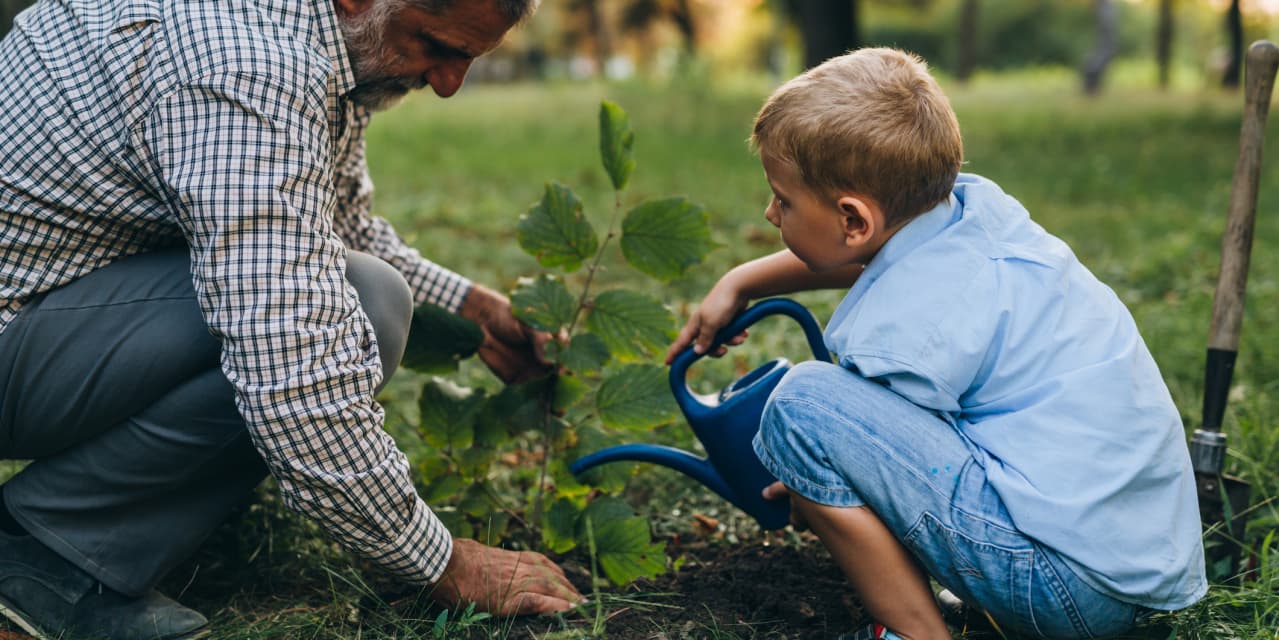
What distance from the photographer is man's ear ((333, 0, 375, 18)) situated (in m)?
1.95

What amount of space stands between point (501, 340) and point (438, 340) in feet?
0.86

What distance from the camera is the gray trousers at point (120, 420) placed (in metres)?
1.96

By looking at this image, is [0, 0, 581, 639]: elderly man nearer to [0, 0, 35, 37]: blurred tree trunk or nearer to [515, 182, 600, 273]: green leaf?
[515, 182, 600, 273]: green leaf

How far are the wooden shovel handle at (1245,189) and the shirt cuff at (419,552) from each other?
1720mm

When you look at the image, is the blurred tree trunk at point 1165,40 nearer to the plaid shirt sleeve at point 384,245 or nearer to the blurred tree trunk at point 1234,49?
the blurred tree trunk at point 1234,49

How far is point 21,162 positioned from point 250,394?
626 millimetres

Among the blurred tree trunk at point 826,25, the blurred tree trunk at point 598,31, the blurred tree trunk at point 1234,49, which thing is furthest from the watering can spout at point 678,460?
the blurred tree trunk at point 598,31

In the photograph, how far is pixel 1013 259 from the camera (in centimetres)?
176

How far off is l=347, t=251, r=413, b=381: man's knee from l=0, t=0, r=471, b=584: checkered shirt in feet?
0.67

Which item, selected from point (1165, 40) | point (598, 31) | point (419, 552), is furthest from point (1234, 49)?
point (598, 31)

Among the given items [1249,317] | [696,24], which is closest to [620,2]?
[696,24]

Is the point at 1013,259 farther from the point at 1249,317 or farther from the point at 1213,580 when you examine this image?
the point at 1249,317

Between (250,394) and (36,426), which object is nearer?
(250,394)

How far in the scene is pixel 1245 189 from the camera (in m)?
2.33
